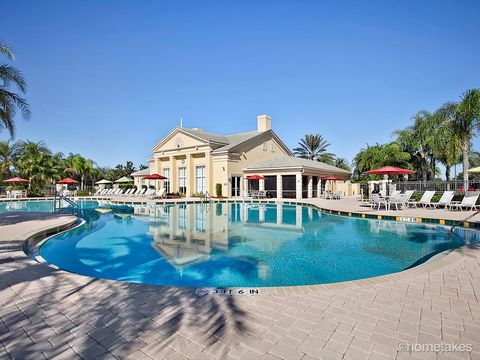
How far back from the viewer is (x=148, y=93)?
22.8m

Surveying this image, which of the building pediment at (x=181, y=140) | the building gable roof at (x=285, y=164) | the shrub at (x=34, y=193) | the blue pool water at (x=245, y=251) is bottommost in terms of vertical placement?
the blue pool water at (x=245, y=251)

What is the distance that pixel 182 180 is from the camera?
30.6 m

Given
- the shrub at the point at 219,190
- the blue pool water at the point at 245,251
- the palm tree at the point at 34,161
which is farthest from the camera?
the palm tree at the point at 34,161

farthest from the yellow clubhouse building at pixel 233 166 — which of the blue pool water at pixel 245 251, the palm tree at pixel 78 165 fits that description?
the blue pool water at pixel 245 251

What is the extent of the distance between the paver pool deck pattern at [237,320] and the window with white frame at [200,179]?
24.4 metres

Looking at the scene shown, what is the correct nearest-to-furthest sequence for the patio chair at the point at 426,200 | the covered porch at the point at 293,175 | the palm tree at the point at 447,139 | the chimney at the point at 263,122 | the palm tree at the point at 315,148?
the patio chair at the point at 426,200 < the palm tree at the point at 447,139 < the covered porch at the point at 293,175 < the chimney at the point at 263,122 < the palm tree at the point at 315,148

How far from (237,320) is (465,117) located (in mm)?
19551

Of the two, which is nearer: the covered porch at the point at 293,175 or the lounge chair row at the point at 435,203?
the lounge chair row at the point at 435,203

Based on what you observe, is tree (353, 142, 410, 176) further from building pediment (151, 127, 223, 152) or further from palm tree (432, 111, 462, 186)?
building pediment (151, 127, 223, 152)

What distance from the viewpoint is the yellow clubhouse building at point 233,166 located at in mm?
26797

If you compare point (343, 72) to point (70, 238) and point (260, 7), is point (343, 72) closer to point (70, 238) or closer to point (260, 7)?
point (260, 7)

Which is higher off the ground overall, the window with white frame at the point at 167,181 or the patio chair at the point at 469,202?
the window with white frame at the point at 167,181

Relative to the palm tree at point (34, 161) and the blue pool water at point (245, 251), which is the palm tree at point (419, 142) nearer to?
the blue pool water at point (245, 251)

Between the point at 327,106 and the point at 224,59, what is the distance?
38.1 feet
